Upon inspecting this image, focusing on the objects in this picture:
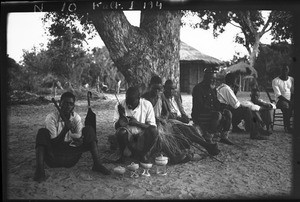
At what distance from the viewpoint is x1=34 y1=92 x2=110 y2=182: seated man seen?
14.1 ft

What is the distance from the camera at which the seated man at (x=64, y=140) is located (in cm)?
430

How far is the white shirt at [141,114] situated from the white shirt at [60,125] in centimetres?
62

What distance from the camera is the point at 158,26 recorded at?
466cm

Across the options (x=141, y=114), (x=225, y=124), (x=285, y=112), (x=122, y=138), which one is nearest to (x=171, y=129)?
(x=141, y=114)

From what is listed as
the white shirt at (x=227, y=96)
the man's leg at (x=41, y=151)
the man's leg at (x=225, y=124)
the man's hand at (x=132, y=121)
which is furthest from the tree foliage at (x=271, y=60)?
the man's leg at (x=41, y=151)

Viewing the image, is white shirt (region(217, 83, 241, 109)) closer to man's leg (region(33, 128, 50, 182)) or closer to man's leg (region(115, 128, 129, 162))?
man's leg (region(115, 128, 129, 162))

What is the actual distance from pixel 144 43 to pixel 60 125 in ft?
6.36

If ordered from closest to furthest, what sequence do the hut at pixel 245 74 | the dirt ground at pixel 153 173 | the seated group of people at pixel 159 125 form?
the dirt ground at pixel 153 173
the seated group of people at pixel 159 125
the hut at pixel 245 74

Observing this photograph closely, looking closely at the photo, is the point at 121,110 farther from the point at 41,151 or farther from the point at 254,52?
the point at 254,52

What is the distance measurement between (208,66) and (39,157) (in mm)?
3093

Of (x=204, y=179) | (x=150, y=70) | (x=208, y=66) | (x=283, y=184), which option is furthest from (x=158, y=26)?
(x=283, y=184)

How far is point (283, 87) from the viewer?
4.75 m

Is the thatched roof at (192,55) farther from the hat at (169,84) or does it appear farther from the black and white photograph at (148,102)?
the hat at (169,84)

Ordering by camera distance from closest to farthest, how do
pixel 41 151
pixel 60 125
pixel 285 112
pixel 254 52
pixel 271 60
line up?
pixel 41 151
pixel 60 125
pixel 271 60
pixel 285 112
pixel 254 52
